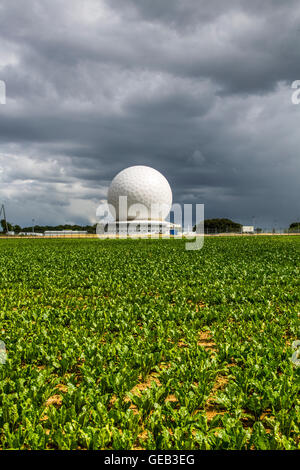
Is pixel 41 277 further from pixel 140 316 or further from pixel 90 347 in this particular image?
pixel 90 347

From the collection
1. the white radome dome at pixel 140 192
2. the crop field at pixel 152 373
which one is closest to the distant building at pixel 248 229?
the white radome dome at pixel 140 192

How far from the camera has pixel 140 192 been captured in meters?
66.9

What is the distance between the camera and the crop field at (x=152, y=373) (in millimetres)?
3014

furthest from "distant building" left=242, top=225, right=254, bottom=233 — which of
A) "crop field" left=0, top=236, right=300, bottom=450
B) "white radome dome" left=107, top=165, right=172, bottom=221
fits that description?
"crop field" left=0, top=236, right=300, bottom=450

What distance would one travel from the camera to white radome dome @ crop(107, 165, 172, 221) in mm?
67125

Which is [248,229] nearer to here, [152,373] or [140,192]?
[140,192]

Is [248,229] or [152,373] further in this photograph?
[248,229]

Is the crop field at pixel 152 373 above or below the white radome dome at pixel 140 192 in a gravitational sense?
→ below

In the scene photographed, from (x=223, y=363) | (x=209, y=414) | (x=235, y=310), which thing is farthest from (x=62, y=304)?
(x=209, y=414)

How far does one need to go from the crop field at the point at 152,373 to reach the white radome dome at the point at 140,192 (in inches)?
2321

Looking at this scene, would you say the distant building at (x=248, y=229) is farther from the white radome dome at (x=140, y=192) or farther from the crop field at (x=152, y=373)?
the crop field at (x=152, y=373)

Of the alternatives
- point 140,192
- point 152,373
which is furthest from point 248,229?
point 152,373

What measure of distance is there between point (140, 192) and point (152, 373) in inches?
2493
